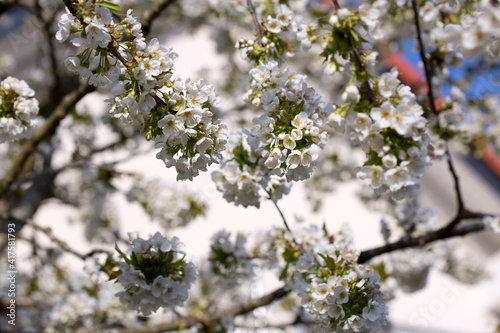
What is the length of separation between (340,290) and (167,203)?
6.46 feet

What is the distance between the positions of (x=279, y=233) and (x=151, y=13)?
50.3 inches

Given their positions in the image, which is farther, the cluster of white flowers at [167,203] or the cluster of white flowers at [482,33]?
the cluster of white flowers at [167,203]

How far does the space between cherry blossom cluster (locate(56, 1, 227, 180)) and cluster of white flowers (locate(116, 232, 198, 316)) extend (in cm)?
39

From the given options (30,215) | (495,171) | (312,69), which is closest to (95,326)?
(30,215)

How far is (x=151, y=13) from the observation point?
6.84 ft

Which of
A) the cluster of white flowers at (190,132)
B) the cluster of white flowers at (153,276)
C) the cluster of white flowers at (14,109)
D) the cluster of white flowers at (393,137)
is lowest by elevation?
the cluster of white flowers at (153,276)

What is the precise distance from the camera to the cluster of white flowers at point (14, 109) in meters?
1.56

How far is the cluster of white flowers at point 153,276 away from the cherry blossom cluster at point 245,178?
0.90 feet

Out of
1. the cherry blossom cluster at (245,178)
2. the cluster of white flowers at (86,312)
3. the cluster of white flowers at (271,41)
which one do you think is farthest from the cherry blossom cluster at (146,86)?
the cluster of white flowers at (86,312)

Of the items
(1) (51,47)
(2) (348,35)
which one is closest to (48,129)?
(1) (51,47)

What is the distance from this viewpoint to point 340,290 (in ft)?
4.30

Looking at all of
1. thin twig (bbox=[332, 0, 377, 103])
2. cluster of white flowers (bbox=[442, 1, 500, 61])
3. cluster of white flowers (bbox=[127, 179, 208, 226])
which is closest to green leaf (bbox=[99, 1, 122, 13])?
thin twig (bbox=[332, 0, 377, 103])

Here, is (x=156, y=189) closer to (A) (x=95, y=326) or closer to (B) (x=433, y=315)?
(A) (x=95, y=326)

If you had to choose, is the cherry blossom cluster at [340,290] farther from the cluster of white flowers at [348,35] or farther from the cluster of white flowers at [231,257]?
the cluster of white flowers at [348,35]
